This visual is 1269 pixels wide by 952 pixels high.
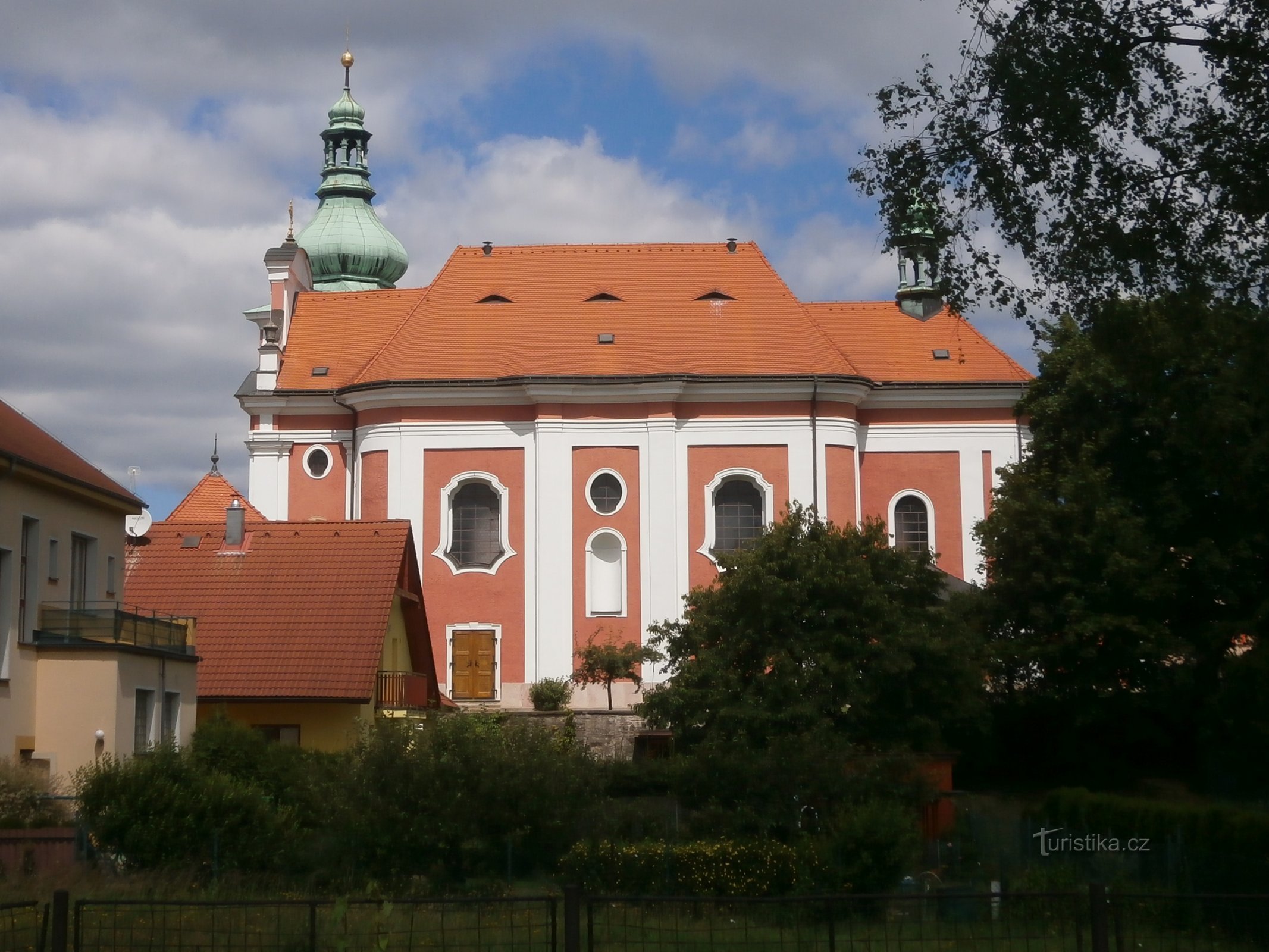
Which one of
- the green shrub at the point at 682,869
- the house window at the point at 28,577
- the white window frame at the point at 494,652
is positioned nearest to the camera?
the green shrub at the point at 682,869

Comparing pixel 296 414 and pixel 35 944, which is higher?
pixel 296 414

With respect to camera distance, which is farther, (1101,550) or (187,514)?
(187,514)

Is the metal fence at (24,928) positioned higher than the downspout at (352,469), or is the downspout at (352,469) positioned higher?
the downspout at (352,469)

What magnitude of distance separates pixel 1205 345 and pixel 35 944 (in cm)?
1132

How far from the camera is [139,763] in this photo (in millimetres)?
18281

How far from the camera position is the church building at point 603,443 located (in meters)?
42.6

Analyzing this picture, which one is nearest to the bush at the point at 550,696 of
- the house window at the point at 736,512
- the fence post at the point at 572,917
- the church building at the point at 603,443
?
the church building at the point at 603,443

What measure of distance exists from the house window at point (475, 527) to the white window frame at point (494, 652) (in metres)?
1.57

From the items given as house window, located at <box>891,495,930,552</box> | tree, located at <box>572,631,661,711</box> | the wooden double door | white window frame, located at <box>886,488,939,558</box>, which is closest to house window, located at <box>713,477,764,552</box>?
white window frame, located at <box>886,488,939,558</box>

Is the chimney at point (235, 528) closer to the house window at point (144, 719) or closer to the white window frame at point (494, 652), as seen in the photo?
the house window at point (144, 719)

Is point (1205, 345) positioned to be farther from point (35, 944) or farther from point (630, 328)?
Answer: point (630, 328)

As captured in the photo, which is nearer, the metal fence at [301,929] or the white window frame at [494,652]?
the metal fence at [301,929]

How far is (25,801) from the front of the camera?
1867 cm

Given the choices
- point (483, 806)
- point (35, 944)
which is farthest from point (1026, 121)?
point (35, 944)
